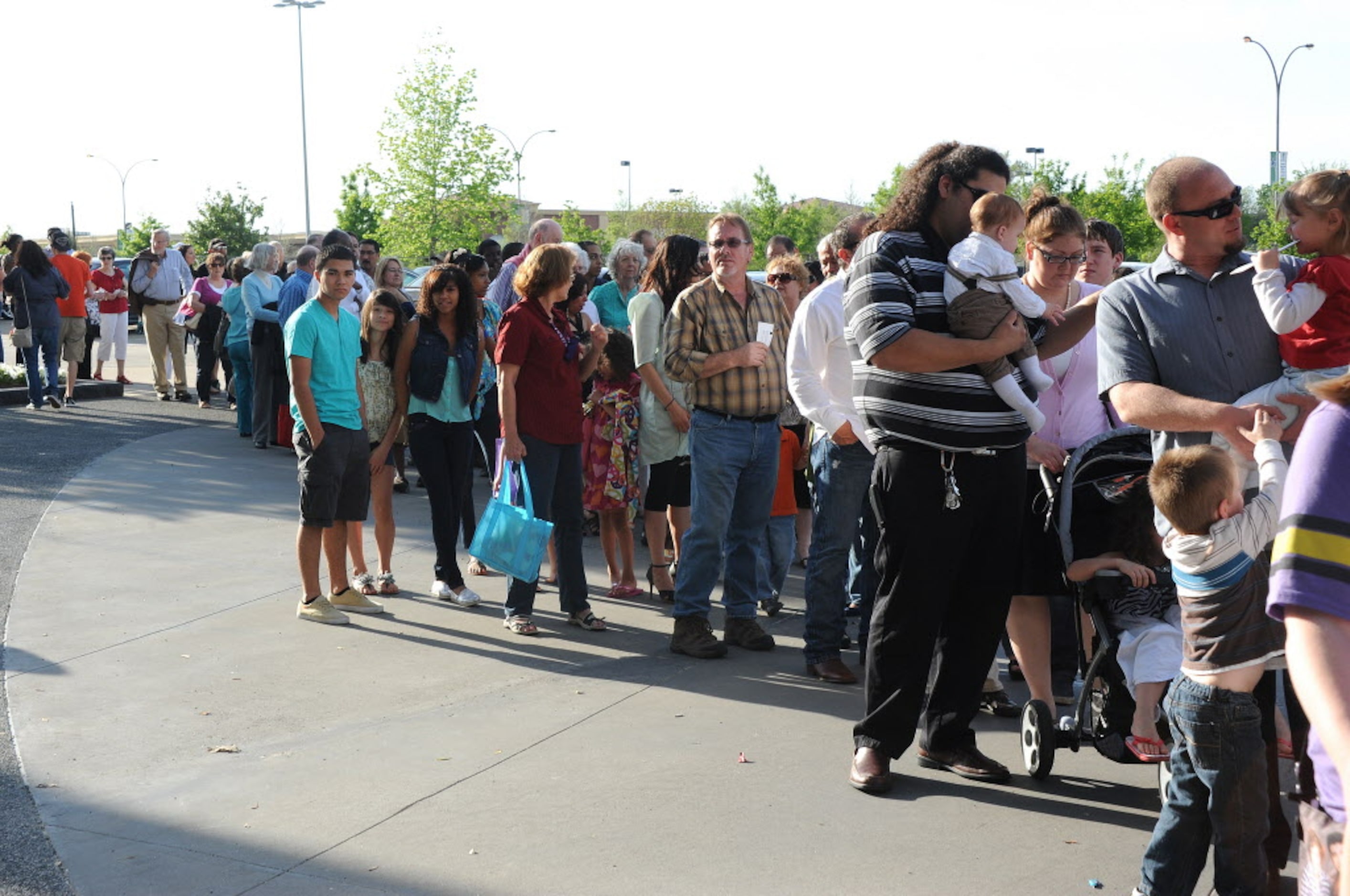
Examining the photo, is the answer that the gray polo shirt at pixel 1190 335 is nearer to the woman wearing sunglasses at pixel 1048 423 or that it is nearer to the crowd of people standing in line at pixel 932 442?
the crowd of people standing in line at pixel 932 442

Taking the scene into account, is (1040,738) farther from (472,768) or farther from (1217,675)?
(472,768)

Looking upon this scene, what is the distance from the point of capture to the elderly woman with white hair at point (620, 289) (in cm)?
1050

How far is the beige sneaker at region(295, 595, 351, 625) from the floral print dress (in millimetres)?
1639

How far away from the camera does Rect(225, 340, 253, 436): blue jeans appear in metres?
14.2

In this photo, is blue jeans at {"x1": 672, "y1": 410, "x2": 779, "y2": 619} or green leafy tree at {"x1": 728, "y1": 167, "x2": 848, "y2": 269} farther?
green leafy tree at {"x1": 728, "y1": 167, "x2": 848, "y2": 269}

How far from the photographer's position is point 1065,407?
603 centimetres

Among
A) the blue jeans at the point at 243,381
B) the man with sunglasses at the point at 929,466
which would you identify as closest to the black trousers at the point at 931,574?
the man with sunglasses at the point at 929,466

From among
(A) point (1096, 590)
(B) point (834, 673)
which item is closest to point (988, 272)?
(A) point (1096, 590)

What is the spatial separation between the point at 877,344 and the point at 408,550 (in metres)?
5.42

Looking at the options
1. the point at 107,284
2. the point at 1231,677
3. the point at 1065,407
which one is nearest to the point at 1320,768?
the point at 1231,677

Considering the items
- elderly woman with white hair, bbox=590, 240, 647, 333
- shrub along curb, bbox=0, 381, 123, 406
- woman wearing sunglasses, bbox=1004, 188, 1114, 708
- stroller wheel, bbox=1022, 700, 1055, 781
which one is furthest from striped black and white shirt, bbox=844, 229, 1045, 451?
shrub along curb, bbox=0, 381, 123, 406

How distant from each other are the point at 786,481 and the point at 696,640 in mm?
1451

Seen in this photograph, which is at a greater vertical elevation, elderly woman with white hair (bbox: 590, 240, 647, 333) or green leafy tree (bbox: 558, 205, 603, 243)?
green leafy tree (bbox: 558, 205, 603, 243)

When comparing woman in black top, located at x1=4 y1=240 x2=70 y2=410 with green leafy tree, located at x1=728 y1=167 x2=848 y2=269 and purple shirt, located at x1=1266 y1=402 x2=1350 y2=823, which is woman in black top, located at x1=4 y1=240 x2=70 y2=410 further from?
green leafy tree, located at x1=728 y1=167 x2=848 y2=269
